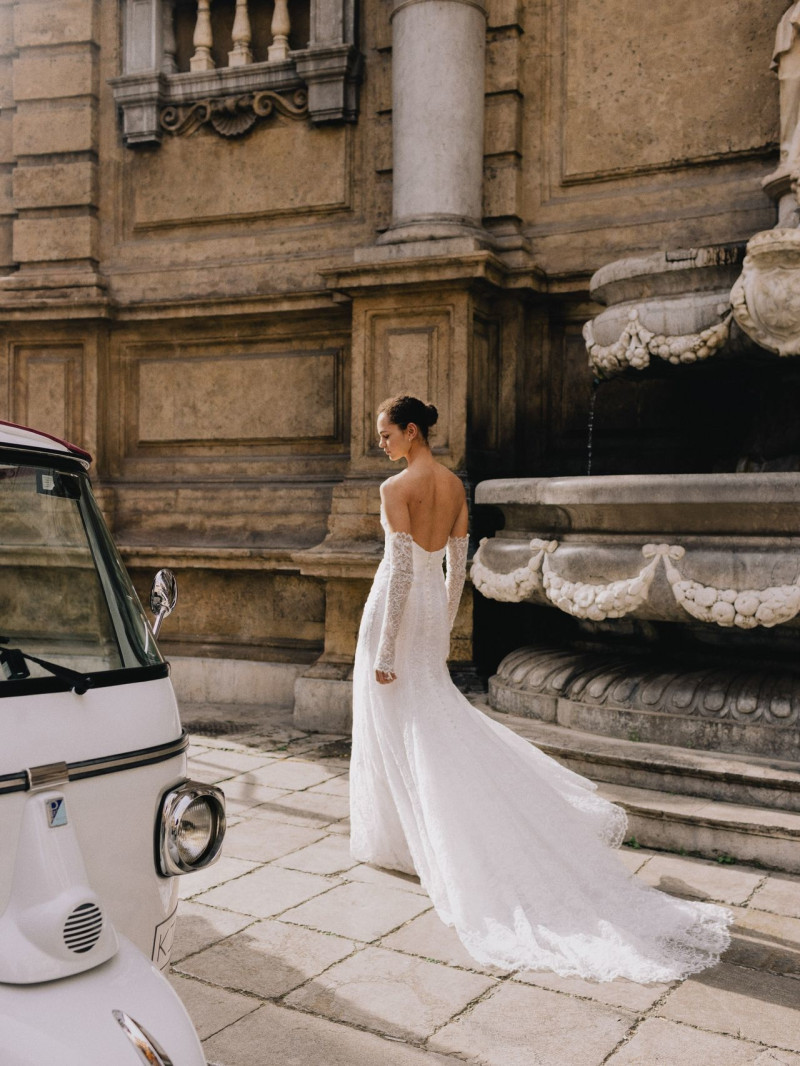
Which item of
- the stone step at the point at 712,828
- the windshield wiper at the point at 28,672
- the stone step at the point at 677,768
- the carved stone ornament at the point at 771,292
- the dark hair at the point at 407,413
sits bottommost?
the stone step at the point at 712,828

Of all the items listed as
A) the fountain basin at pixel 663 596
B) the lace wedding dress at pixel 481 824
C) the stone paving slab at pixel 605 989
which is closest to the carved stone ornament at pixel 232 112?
the fountain basin at pixel 663 596

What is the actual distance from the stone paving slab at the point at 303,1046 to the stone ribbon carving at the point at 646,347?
4.03 meters

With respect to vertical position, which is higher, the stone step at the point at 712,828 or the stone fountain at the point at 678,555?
the stone fountain at the point at 678,555

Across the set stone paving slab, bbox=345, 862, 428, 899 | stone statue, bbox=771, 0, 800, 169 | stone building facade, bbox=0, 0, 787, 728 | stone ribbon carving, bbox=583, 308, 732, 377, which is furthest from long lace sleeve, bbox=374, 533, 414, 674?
stone statue, bbox=771, 0, 800, 169

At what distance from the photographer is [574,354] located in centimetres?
817

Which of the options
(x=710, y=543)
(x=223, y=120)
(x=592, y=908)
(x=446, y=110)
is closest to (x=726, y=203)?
(x=446, y=110)

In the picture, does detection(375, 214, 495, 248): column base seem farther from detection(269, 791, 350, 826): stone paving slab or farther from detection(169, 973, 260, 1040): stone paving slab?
detection(169, 973, 260, 1040): stone paving slab

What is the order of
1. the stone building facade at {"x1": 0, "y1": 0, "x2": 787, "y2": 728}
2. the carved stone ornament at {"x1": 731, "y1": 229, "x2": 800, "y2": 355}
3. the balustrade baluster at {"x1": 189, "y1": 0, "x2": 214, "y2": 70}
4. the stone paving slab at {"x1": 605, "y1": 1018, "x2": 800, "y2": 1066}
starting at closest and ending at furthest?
the stone paving slab at {"x1": 605, "y1": 1018, "x2": 800, "y2": 1066} < the carved stone ornament at {"x1": 731, "y1": 229, "x2": 800, "y2": 355} < the stone building facade at {"x1": 0, "y1": 0, "x2": 787, "y2": 728} < the balustrade baluster at {"x1": 189, "y1": 0, "x2": 214, "y2": 70}

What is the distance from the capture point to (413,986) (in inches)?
147

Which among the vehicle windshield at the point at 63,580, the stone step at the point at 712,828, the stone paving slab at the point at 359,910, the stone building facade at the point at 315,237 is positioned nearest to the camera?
the vehicle windshield at the point at 63,580

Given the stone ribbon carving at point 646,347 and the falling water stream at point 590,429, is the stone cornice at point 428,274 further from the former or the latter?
the stone ribbon carving at point 646,347

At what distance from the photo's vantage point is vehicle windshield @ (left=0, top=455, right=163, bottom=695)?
2.70m

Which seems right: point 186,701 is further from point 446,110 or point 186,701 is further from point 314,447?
point 446,110

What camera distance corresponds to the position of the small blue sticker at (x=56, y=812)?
2.24 meters
